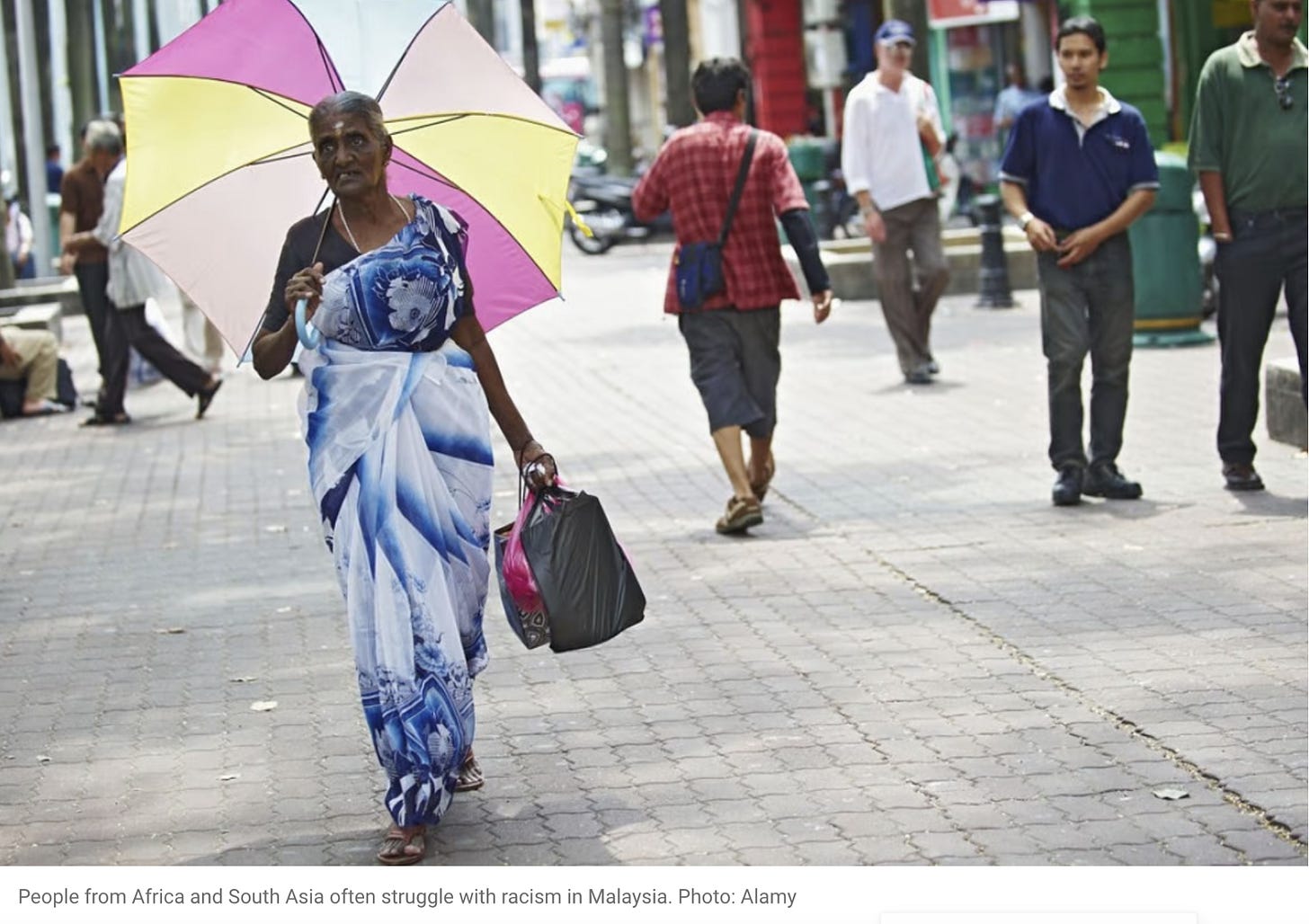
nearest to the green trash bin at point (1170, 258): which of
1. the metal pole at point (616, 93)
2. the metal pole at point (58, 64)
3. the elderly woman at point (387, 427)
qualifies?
the elderly woman at point (387, 427)

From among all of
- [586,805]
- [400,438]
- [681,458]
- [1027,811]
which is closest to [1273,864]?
[1027,811]

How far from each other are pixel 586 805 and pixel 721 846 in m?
0.53

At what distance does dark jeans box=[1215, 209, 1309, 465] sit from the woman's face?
5078 millimetres

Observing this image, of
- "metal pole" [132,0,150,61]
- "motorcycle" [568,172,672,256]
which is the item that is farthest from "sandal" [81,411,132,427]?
"metal pole" [132,0,150,61]

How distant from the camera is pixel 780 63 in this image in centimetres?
4559

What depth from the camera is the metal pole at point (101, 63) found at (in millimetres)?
31736

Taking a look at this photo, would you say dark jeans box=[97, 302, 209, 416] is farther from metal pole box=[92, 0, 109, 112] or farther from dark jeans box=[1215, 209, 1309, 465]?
metal pole box=[92, 0, 109, 112]

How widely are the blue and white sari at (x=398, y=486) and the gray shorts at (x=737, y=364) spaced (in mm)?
4378

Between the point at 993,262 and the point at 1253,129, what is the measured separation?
9.25 metres

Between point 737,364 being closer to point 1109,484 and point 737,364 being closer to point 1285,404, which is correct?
point 1109,484

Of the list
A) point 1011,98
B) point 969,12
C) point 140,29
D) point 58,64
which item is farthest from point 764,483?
point 140,29

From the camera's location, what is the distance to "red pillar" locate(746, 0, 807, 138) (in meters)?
45.5

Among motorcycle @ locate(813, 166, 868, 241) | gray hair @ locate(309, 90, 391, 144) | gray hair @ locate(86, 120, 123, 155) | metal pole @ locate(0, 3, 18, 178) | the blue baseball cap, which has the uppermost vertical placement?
metal pole @ locate(0, 3, 18, 178)

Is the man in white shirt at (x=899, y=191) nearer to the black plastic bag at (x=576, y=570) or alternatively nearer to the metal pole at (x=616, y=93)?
the black plastic bag at (x=576, y=570)
